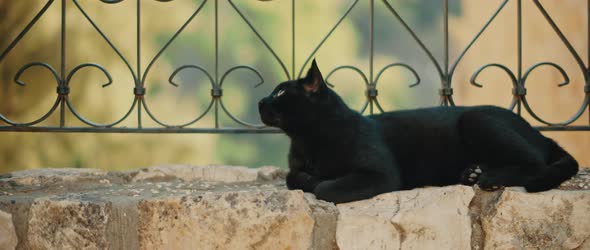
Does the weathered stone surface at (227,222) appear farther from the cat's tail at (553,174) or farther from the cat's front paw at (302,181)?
the cat's tail at (553,174)

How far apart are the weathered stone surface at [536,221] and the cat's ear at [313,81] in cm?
72

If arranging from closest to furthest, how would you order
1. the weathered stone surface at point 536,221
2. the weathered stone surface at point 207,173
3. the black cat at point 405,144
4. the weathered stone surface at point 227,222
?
the weathered stone surface at point 227,222
the weathered stone surface at point 536,221
the black cat at point 405,144
the weathered stone surface at point 207,173

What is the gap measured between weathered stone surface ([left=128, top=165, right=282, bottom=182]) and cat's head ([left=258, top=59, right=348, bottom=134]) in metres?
0.45

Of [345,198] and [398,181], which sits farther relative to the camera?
[398,181]

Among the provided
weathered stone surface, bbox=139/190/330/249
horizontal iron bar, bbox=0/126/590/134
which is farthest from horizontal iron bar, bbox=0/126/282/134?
weathered stone surface, bbox=139/190/330/249

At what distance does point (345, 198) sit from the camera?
1.91 m

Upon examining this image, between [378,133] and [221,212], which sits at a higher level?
[378,133]

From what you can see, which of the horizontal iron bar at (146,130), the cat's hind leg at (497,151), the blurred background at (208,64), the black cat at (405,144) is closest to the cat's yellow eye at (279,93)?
the black cat at (405,144)

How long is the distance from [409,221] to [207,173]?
104cm

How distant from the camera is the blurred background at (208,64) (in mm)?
4230

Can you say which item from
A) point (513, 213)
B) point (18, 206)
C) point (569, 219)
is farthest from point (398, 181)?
point (18, 206)

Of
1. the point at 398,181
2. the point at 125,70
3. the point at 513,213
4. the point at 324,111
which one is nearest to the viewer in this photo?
the point at 513,213

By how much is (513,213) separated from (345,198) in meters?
0.53

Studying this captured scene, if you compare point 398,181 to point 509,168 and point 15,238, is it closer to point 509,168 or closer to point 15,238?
point 509,168
